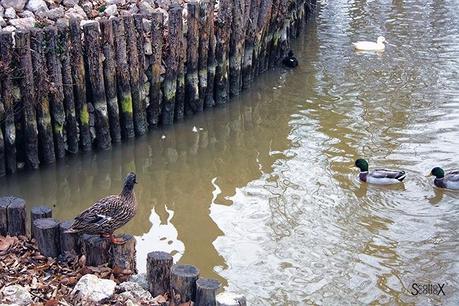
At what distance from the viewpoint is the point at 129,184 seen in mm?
7027

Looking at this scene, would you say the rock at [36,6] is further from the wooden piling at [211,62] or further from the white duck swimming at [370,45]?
the white duck swimming at [370,45]

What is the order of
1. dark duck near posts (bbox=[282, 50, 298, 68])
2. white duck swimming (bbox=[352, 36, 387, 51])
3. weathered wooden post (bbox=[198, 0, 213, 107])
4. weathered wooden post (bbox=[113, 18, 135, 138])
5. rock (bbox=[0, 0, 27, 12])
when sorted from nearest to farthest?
weathered wooden post (bbox=[113, 18, 135, 138])
rock (bbox=[0, 0, 27, 12])
weathered wooden post (bbox=[198, 0, 213, 107])
dark duck near posts (bbox=[282, 50, 298, 68])
white duck swimming (bbox=[352, 36, 387, 51])

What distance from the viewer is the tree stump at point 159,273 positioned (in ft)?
20.9

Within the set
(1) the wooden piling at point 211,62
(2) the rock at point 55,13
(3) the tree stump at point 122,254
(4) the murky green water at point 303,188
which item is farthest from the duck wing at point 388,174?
(2) the rock at point 55,13

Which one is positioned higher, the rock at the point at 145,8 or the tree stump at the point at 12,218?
the rock at the point at 145,8

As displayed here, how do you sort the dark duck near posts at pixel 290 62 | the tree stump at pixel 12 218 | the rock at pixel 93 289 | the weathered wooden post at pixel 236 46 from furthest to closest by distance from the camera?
the dark duck near posts at pixel 290 62 → the weathered wooden post at pixel 236 46 → the tree stump at pixel 12 218 → the rock at pixel 93 289

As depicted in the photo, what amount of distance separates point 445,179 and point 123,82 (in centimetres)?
511

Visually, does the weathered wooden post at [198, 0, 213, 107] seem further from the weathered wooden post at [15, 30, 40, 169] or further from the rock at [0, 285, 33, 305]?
the rock at [0, 285, 33, 305]

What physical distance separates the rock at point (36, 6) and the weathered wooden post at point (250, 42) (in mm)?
3976

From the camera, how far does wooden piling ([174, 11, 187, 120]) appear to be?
1235 cm

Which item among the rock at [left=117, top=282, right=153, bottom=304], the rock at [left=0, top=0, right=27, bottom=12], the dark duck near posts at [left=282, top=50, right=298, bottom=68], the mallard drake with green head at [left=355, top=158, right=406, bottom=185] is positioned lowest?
the mallard drake with green head at [left=355, top=158, right=406, bottom=185]

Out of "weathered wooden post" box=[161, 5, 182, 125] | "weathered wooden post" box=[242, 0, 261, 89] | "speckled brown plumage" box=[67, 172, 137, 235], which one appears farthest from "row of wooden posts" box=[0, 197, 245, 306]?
"weathered wooden post" box=[242, 0, 261, 89]

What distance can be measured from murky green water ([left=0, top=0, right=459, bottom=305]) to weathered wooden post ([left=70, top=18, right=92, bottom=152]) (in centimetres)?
33

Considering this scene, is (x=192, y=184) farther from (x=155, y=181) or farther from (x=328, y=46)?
(x=328, y=46)
